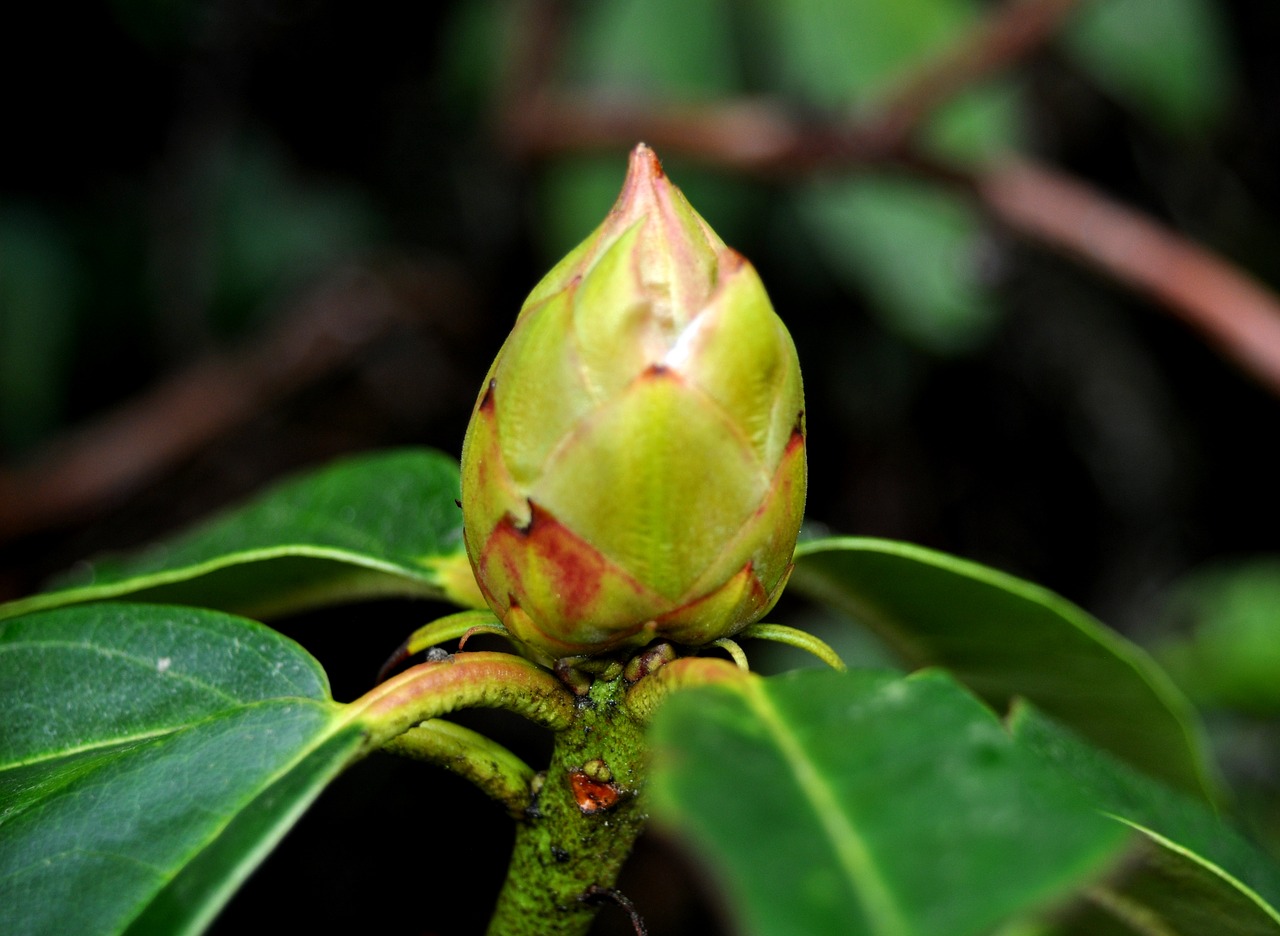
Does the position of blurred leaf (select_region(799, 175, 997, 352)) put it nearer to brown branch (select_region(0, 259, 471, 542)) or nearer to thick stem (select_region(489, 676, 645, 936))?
brown branch (select_region(0, 259, 471, 542))

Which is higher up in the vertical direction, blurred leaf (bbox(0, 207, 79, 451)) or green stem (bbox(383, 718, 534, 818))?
green stem (bbox(383, 718, 534, 818))

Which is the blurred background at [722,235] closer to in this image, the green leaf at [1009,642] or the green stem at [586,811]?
the green leaf at [1009,642]

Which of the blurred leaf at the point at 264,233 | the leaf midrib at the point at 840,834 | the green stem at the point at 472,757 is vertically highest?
the leaf midrib at the point at 840,834

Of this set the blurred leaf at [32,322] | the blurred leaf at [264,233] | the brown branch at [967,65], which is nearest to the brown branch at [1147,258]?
the brown branch at [967,65]

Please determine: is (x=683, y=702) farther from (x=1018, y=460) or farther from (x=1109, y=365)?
(x=1018, y=460)

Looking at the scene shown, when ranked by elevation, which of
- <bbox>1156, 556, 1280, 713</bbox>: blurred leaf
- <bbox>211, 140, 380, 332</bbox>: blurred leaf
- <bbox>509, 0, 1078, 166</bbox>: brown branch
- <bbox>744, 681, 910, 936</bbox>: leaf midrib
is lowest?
<bbox>1156, 556, 1280, 713</bbox>: blurred leaf

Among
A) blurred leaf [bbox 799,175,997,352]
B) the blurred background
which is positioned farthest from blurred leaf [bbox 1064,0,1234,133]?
blurred leaf [bbox 799,175,997,352]
